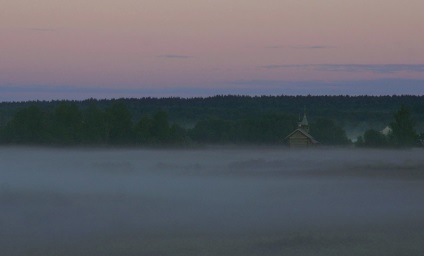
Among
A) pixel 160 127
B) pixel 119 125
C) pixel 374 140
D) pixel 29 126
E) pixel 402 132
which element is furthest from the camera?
pixel 374 140

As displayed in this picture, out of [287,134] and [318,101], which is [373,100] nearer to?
[318,101]

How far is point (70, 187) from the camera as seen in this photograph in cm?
5075

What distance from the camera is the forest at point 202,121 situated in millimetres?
80750

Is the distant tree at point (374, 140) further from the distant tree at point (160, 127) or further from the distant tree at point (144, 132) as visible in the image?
the distant tree at point (144, 132)

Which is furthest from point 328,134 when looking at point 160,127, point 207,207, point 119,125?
point 207,207

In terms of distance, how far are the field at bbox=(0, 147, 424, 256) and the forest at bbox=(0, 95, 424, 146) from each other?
395 cm

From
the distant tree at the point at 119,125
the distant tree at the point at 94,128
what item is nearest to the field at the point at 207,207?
the distant tree at the point at 94,128

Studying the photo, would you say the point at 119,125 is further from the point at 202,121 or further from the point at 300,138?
the point at 202,121

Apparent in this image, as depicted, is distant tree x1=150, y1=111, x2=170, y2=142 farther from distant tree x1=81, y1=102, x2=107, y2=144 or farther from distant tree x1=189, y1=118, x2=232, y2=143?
distant tree x1=189, y1=118, x2=232, y2=143

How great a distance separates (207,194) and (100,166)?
26.8 metres

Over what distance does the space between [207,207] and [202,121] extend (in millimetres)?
73490

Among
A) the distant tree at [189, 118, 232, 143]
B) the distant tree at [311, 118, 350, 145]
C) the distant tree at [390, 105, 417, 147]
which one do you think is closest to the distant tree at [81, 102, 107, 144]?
the distant tree at [390, 105, 417, 147]

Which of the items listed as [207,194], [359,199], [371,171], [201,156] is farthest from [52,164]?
[359,199]

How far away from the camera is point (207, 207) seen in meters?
40.0
